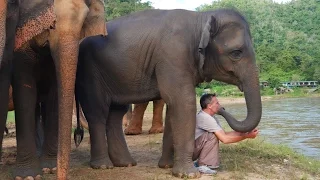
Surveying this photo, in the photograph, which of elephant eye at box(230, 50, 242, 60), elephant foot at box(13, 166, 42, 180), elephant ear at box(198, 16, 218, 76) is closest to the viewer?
elephant foot at box(13, 166, 42, 180)

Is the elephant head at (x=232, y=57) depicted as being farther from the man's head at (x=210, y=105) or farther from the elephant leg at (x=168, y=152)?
the elephant leg at (x=168, y=152)

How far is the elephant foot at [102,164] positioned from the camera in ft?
18.3

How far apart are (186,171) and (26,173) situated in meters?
1.56

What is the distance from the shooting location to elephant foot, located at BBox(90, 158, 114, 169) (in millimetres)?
5586

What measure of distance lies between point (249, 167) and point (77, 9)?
2703 millimetres

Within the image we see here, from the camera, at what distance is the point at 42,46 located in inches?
189

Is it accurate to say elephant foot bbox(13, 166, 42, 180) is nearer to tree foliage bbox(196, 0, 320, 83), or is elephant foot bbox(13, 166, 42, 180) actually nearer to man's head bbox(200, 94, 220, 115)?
man's head bbox(200, 94, 220, 115)

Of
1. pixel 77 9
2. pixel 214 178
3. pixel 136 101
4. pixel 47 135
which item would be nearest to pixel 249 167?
pixel 214 178

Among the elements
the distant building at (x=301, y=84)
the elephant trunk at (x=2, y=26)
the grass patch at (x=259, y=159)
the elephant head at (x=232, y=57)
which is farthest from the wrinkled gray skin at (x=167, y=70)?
the distant building at (x=301, y=84)

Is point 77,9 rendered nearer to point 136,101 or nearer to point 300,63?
point 136,101

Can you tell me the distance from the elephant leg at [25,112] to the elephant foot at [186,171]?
1370 millimetres

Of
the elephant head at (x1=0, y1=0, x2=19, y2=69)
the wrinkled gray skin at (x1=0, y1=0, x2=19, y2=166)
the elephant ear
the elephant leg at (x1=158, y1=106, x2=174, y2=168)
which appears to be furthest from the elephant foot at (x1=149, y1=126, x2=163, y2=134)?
the elephant head at (x1=0, y1=0, x2=19, y2=69)

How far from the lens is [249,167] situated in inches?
230

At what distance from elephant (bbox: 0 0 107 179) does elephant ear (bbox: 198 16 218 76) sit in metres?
1.01
